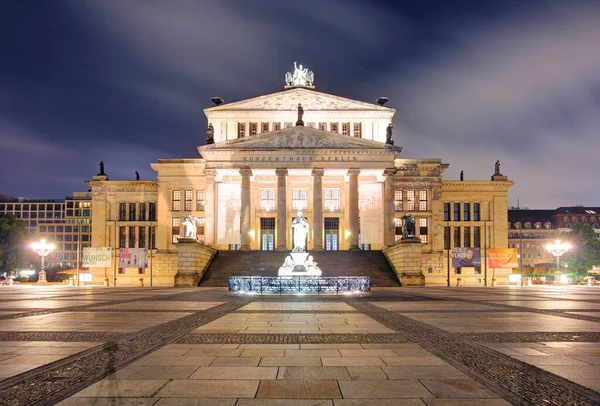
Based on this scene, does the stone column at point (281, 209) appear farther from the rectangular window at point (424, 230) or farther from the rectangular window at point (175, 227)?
the rectangular window at point (424, 230)

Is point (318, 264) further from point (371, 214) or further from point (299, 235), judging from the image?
point (299, 235)

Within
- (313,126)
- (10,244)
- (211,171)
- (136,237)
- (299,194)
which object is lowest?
(10,244)

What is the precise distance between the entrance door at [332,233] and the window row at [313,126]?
11219mm

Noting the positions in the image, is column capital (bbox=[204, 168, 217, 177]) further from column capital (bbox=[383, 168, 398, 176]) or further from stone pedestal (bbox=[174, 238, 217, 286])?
column capital (bbox=[383, 168, 398, 176])

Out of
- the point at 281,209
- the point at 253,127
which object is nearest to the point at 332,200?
the point at 281,209

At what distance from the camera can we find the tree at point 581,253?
3445 inches

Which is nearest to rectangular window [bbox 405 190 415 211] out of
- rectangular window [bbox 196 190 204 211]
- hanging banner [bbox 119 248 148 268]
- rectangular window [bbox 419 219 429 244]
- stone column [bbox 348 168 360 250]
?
rectangular window [bbox 419 219 429 244]

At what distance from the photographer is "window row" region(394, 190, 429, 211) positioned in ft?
222

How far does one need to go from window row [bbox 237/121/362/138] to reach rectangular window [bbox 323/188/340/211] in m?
7.68

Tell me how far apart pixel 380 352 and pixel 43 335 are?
25.9ft

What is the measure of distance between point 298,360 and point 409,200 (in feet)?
196

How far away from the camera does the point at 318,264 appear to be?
4875 centimetres

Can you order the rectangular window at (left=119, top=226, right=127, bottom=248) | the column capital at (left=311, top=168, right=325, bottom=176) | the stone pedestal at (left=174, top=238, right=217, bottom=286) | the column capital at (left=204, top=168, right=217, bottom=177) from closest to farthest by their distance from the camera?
the stone pedestal at (left=174, top=238, right=217, bottom=286)
the column capital at (left=311, top=168, right=325, bottom=176)
the column capital at (left=204, top=168, right=217, bottom=177)
the rectangular window at (left=119, top=226, right=127, bottom=248)

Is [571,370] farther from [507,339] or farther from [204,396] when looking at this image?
[204,396]
